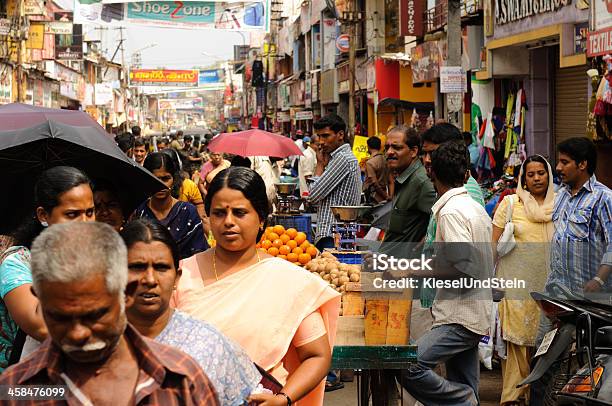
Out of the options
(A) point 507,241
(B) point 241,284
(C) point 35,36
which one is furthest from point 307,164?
(C) point 35,36

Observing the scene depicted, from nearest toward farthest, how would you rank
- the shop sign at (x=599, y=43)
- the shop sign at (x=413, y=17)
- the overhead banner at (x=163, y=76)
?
the shop sign at (x=599, y=43) < the shop sign at (x=413, y=17) < the overhead banner at (x=163, y=76)

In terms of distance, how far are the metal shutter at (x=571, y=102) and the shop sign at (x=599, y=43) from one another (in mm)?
2819

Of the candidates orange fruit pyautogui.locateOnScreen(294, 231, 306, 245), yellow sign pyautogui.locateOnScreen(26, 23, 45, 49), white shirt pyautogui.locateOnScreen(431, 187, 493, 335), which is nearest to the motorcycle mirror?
white shirt pyautogui.locateOnScreen(431, 187, 493, 335)

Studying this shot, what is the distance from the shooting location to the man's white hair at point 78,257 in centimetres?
214

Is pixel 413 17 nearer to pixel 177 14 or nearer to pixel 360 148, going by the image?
pixel 360 148

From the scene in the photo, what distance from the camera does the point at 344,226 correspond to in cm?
906

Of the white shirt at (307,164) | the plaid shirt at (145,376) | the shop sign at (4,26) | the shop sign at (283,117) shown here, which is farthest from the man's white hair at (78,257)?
the shop sign at (283,117)

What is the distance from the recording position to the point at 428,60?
74.0ft

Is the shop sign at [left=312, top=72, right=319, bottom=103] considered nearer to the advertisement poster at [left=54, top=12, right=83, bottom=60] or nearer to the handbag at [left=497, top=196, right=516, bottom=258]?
the advertisement poster at [left=54, top=12, right=83, bottom=60]

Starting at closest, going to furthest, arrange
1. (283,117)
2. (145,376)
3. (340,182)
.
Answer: (145,376)
(340,182)
(283,117)

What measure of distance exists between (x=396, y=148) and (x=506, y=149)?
1007 cm

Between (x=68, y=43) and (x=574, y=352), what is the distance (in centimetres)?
5303

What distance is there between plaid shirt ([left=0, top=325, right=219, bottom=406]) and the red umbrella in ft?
39.5

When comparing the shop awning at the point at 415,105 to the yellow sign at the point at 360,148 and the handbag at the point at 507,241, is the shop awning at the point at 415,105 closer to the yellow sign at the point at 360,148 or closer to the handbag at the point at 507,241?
the yellow sign at the point at 360,148
